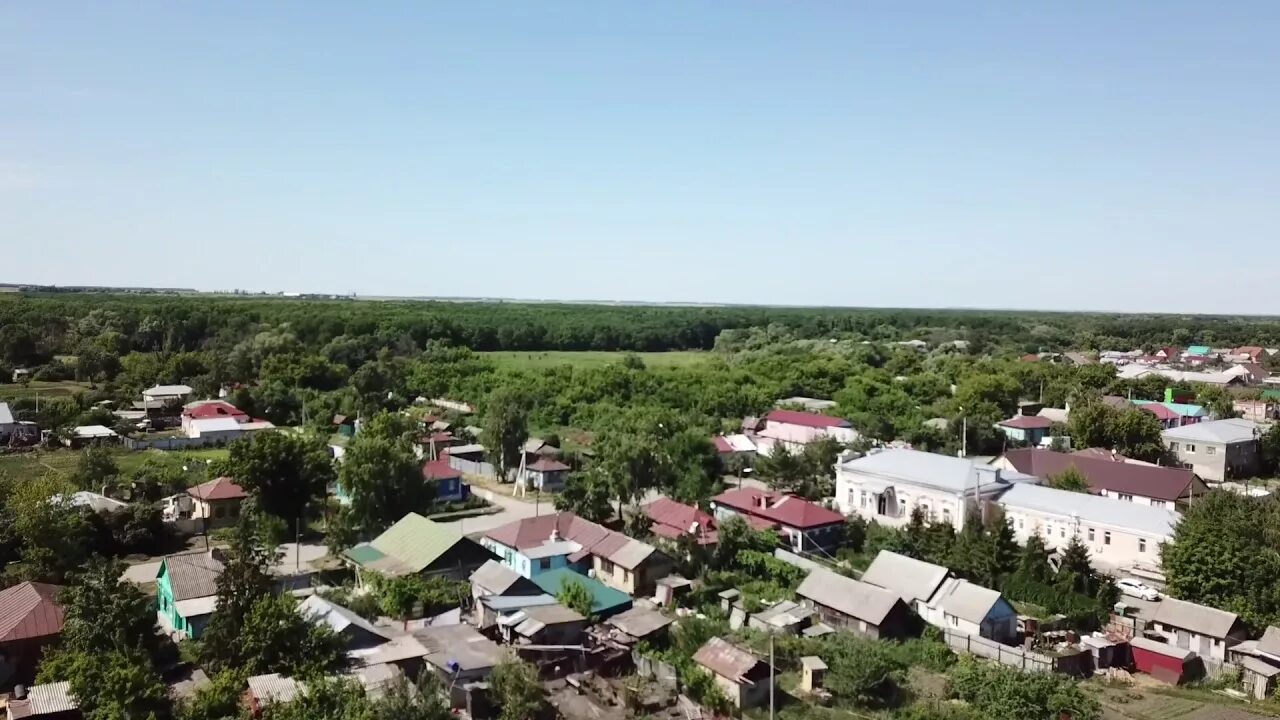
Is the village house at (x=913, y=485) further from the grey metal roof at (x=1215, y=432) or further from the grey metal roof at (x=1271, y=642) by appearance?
the grey metal roof at (x=1215, y=432)

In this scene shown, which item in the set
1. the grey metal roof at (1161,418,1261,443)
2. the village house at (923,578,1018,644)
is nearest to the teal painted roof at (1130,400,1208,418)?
the grey metal roof at (1161,418,1261,443)

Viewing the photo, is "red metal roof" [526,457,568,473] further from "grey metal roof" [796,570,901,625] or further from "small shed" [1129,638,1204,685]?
"small shed" [1129,638,1204,685]

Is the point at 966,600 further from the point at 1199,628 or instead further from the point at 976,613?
the point at 1199,628

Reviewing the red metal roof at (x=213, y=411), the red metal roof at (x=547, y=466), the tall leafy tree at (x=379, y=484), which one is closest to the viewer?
the tall leafy tree at (x=379, y=484)

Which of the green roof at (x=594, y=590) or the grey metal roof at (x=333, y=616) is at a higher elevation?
the grey metal roof at (x=333, y=616)

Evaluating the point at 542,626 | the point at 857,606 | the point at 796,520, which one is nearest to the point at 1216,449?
the point at 796,520

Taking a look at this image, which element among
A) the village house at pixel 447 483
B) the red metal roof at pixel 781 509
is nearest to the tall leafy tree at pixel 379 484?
the village house at pixel 447 483

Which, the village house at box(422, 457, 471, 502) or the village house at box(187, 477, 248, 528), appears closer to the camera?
the village house at box(187, 477, 248, 528)
